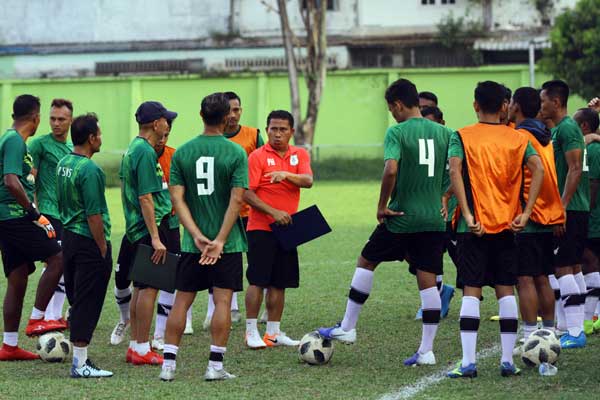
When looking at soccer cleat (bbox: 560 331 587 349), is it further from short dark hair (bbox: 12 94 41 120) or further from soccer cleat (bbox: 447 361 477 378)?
short dark hair (bbox: 12 94 41 120)

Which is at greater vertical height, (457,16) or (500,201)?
(457,16)

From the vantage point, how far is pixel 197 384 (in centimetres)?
889

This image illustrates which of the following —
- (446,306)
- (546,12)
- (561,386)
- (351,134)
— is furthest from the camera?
(546,12)

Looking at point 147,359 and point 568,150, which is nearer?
point 147,359

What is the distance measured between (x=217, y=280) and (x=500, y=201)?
2.16m

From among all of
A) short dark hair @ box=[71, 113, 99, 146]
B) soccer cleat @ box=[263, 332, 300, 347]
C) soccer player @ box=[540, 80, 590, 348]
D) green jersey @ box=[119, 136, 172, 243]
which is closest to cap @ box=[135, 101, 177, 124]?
green jersey @ box=[119, 136, 172, 243]

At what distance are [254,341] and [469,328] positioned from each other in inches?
94.4

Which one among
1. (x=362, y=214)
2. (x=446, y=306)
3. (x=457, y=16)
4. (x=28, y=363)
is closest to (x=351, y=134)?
(x=457, y=16)

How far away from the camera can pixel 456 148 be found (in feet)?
29.4

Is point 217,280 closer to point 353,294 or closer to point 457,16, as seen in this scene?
point 353,294

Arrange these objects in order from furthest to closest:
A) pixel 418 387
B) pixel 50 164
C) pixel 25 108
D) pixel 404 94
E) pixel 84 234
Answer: pixel 50 164 → pixel 25 108 → pixel 404 94 → pixel 84 234 → pixel 418 387

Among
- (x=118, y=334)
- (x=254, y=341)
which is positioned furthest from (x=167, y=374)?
(x=118, y=334)

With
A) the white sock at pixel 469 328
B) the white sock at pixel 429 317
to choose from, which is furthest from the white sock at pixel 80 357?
the white sock at pixel 469 328

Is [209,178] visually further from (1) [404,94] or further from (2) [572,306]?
(2) [572,306]
